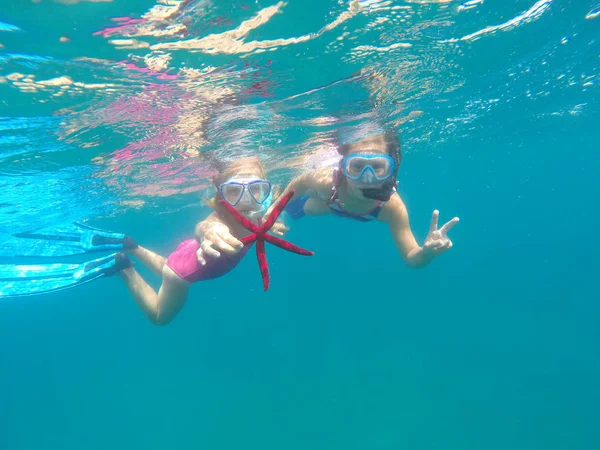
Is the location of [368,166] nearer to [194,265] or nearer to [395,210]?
[395,210]

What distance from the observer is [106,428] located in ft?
108

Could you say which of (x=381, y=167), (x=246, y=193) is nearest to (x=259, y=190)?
(x=246, y=193)

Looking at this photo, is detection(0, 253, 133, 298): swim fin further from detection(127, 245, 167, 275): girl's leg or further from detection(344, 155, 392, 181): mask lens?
detection(344, 155, 392, 181): mask lens

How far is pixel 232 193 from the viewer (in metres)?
5.87

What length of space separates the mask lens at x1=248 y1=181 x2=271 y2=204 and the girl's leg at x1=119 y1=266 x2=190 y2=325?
2477 millimetres

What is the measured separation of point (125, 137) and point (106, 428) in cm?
3550

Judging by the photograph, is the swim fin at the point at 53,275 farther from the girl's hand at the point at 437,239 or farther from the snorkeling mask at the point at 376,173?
the girl's hand at the point at 437,239

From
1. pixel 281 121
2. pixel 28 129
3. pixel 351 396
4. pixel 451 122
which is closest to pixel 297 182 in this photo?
pixel 281 121

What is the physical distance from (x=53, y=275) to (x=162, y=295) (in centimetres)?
637

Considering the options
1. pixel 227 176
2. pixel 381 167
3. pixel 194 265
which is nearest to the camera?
pixel 381 167

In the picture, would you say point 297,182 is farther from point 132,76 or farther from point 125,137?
point 125,137

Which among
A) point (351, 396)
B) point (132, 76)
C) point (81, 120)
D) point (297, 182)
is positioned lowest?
point (351, 396)

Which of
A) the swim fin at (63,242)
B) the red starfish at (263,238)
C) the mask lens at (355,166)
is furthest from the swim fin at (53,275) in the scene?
the red starfish at (263,238)

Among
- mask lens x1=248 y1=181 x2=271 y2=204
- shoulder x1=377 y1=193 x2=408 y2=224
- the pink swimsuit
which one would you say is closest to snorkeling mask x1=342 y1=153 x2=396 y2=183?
shoulder x1=377 y1=193 x2=408 y2=224
